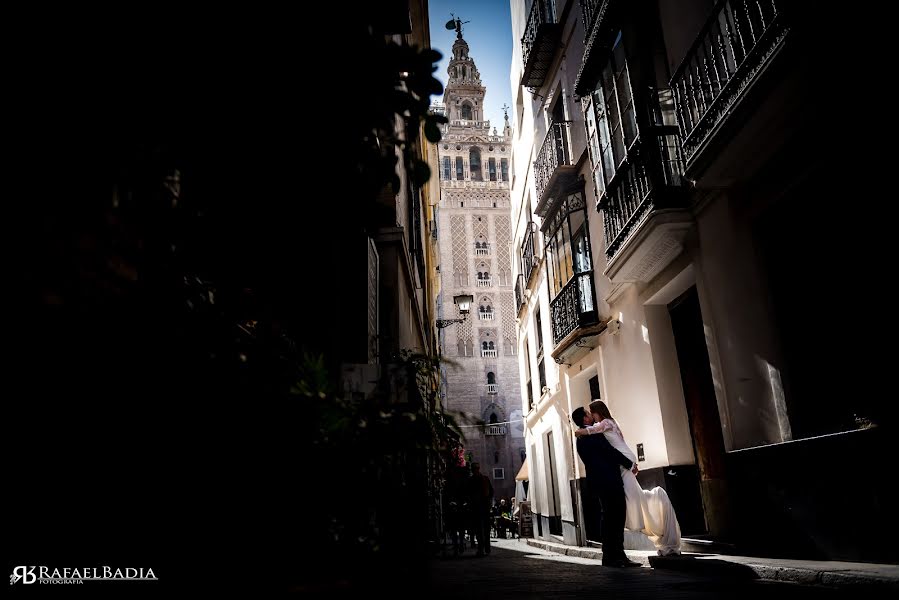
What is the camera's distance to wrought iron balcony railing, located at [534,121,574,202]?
11492 millimetres

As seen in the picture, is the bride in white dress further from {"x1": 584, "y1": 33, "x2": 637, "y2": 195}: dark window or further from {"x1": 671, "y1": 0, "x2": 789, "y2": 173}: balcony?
{"x1": 584, "y1": 33, "x2": 637, "y2": 195}: dark window

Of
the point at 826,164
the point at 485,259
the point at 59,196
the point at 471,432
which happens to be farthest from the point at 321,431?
the point at 485,259

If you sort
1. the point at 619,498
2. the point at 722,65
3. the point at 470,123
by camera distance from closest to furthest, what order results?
1. the point at 722,65
2. the point at 619,498
3. the point at 470,123

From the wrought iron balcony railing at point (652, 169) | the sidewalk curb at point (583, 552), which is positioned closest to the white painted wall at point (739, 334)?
the wrought iron balcony railing at point (652, 169)

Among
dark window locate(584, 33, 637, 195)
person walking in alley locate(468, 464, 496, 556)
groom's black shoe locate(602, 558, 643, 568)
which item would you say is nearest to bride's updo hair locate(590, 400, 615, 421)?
groom's black shoe locate(602, 558, 643, 568)

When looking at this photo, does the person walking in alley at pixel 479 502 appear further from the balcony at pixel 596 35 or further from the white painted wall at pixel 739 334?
the balcony at pixel 596 35

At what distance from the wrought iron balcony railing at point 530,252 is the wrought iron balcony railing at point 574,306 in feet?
9.32

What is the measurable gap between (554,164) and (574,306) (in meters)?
3.15

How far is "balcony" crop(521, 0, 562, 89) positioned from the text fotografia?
491 inches

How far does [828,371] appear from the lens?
16.8ft

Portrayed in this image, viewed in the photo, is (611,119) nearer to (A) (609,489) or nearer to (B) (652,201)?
(B) (652,201)

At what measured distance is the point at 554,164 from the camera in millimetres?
12328

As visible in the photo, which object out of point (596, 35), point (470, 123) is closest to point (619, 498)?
point (596, 35)

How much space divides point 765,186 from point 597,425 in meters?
2.98
